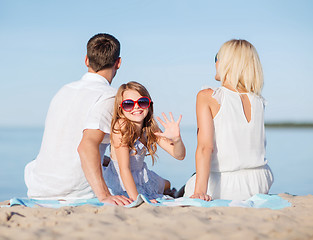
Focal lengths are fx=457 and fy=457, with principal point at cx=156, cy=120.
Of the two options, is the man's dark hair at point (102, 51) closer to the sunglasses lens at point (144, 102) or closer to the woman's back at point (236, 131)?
the sunglasses lens at point (144, 102)

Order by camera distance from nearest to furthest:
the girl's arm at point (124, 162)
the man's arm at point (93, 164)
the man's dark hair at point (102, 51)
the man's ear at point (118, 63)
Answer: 1. the man's arm at point (93, 164)
2. the girl's arm at point (124, 162)
3. the man's dark hair at point (102, 51)
4. the man's ear at point (118, 63)

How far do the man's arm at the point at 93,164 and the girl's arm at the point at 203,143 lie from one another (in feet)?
2.49

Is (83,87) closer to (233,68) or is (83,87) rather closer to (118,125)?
(118,125)

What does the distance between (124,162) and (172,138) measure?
0.52 metres

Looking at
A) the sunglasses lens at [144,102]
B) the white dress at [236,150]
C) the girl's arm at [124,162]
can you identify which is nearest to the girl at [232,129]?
the white dress at [236,150]

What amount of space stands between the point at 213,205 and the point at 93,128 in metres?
1.34

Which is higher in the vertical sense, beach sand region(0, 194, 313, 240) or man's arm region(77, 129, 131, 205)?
man's arm region(77, 129, 131, 205)

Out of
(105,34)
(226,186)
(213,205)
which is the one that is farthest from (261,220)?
(105,34)

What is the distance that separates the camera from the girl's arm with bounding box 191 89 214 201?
4383mm

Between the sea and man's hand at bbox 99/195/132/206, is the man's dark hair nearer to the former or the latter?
man's hand at bbox 99/195/132/206

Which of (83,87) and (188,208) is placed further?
(83,87)

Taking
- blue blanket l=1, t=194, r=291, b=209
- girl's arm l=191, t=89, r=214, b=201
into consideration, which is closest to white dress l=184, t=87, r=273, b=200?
girl's arm l=191, t=89, r=214, b=201

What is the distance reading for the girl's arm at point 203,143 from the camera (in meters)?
4.38

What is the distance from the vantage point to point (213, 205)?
4262mm
